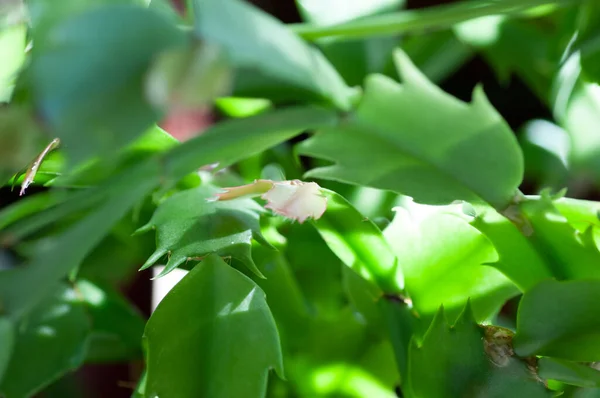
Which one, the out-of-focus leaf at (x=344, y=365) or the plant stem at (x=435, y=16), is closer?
the plant stem at (x=435, y=16)

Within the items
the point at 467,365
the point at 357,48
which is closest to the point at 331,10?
the point at 357,48

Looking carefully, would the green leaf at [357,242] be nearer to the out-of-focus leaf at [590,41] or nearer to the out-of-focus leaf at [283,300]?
the out-of-focus leaf at [283,300]

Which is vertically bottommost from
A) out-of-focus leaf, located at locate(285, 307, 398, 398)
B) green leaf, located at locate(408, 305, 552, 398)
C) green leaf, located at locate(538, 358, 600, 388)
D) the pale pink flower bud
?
out-of-focus leaf, located at locate(285, 307, 398, 398)

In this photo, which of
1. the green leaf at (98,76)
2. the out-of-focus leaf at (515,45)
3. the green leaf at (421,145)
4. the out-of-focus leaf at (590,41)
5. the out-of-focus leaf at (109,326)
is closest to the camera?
the green leaf at (98,76)

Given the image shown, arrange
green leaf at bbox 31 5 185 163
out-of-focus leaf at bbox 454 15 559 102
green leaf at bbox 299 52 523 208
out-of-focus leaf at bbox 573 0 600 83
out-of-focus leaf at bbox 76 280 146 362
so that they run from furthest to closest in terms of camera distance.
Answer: out-of-focus leaf at bbox 454 15 559 102, out-of-focus leaf at bbox 76 280 146 362, out-of-focus leaf at bbox 573 0 600 83, green leaf at bbox 299 52 523 208, green leaf at bbox 31 5 185 163

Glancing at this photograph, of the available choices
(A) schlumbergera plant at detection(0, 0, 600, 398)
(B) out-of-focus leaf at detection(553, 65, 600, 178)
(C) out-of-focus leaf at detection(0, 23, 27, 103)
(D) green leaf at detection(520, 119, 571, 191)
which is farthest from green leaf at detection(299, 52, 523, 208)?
(D) green leaf at detection(520, 119, 571, 191)

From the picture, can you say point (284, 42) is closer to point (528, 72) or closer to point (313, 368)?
point (313, 368)

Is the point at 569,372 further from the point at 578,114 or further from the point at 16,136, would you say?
the point at 578,114

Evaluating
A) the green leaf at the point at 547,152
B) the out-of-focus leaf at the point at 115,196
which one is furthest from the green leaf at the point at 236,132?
the green leaf at the point at 547,152

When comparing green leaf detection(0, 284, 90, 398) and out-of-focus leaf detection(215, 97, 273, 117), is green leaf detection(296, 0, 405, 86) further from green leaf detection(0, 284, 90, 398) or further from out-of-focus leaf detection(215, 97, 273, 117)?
green leaf detection(0, 284, 90, 398)

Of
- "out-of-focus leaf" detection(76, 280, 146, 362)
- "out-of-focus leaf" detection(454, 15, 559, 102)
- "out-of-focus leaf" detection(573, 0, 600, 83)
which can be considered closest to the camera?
"out-of-focus leaf" detection(573, 0, 600, 83)

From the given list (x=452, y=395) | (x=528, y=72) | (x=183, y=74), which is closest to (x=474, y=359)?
(x=452, y=395)
